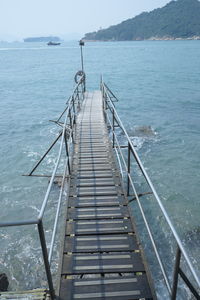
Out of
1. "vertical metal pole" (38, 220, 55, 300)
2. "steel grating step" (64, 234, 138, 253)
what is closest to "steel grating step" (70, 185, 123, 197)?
"steel grating step" (64, 234, 138, 253)

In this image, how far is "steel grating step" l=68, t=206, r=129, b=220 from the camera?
17.8ft

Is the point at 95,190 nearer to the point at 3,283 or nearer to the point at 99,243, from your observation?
the point at 99,243

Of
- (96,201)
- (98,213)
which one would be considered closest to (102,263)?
(98,213)

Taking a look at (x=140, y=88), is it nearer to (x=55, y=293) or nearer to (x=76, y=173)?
(x=76, y=173)

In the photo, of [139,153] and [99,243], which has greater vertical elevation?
[99,243]

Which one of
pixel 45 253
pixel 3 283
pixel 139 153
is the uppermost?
pixel 45 253

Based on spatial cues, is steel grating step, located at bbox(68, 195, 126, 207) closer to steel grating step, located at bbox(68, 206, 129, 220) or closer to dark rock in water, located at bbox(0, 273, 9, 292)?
steel grating step, located at bbox(68, 206, 129, 220)

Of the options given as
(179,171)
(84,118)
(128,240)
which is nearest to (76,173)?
(128,240)

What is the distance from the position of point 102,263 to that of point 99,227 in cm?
94

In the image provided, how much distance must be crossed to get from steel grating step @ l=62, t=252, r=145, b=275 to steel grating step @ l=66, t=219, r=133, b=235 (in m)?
0.59

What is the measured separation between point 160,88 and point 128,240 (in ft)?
112

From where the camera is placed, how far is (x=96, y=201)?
19.8 ft

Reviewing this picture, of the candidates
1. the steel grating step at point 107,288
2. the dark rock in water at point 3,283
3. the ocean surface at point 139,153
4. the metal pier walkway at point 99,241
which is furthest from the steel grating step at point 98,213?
the ocean surface at point 139,153

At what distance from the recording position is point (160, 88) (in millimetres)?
35875
